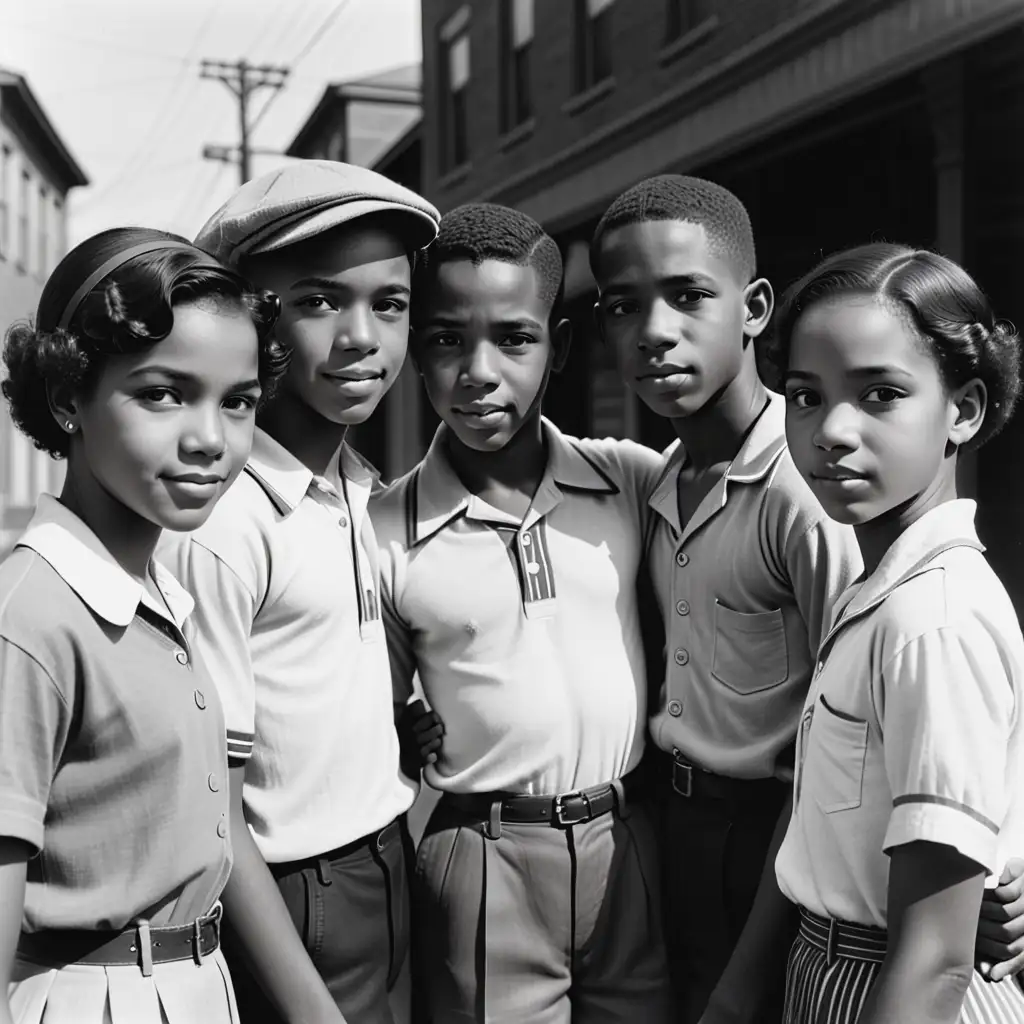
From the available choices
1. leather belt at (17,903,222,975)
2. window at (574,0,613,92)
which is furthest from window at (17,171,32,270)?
leather belt at (17,903,222,975)

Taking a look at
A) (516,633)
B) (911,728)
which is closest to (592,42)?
(516,633)

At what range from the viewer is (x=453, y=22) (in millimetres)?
15781

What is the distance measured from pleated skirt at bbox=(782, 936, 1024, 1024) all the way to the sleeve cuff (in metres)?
0.26

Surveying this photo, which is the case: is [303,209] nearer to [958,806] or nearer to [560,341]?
[560,341]

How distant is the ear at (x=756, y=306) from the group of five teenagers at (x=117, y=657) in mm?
1209

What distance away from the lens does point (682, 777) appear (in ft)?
8.38

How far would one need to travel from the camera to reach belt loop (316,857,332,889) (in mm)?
2301

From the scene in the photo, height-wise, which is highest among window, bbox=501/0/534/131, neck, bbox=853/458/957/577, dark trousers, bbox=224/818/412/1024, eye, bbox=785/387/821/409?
window, bbox=501/0/534/131

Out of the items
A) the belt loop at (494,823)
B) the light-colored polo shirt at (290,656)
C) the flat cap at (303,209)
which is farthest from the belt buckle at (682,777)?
the flat cap at (303,209)

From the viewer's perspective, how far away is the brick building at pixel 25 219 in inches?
1167

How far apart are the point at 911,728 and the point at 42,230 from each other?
121 feet

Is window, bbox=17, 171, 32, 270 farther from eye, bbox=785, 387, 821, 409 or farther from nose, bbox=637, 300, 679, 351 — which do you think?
eye, bbox=785, 387, 821, 409

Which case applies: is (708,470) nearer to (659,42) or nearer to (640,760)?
(640,760)

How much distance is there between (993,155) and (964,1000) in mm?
6402
